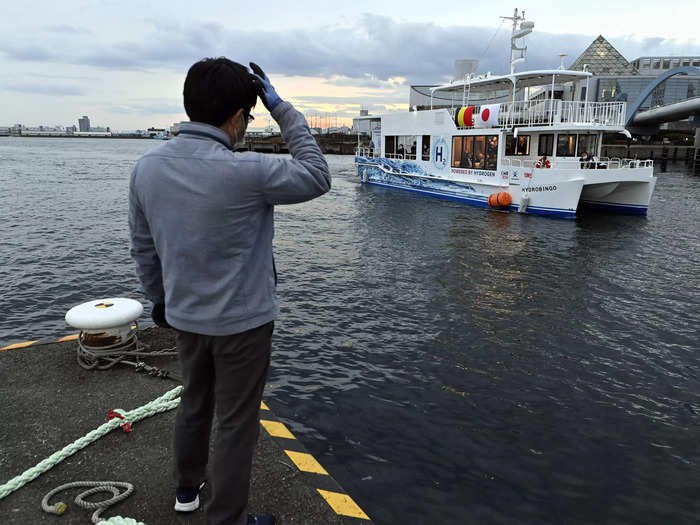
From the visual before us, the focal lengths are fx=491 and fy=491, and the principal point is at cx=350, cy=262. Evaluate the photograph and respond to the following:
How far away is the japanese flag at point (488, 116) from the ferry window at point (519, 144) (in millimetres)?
930

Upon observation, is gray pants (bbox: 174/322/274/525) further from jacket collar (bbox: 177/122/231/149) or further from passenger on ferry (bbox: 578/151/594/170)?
passenger on ferry (bbox: 578/151/594/170)

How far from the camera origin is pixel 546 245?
14266 mm

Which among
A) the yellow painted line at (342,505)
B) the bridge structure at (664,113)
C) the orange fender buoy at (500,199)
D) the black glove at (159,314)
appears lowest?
the yellow painted line at (342,505)

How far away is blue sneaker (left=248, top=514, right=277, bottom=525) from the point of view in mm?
2498

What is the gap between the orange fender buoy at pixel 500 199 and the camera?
19750 millimetres

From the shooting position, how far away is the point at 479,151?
2150cm

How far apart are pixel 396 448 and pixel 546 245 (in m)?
11.2

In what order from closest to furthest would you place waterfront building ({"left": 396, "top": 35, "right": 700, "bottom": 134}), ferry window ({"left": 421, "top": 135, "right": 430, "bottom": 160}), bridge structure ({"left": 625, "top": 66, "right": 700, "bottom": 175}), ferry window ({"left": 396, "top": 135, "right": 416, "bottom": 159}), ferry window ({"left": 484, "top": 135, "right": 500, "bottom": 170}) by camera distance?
ferry window ({"left": 484, "top": 135, "right": 500, "bottom": 170}) < ferry window ({"left": 421, "top": 135, "right": 430, "bottom": 160}) < ferry window ({"left": 396, "top": 135, "right": 416, "bottom": 159}) < bridge structure ({"left": 625, "top": 66, "right": 700, "bottom": 175}) < waterfront building ({"left": 396, "top": 35, "right": 700, "bottom": 134})

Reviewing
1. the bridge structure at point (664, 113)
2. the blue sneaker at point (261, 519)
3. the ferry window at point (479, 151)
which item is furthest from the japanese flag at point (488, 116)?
the bridge structure at point (664, 113)

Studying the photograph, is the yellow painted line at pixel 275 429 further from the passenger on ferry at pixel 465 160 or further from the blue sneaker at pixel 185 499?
the passenger on ferry at pixel 465 160

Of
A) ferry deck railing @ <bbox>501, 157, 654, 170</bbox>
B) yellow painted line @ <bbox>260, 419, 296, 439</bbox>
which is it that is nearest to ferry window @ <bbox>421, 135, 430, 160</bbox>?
ferry deck railing @ <bbox>501, 157, 654, 170</bbox>

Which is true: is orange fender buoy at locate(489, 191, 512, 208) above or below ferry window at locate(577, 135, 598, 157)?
below

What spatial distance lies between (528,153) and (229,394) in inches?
818

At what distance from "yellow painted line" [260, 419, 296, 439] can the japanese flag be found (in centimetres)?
1965
